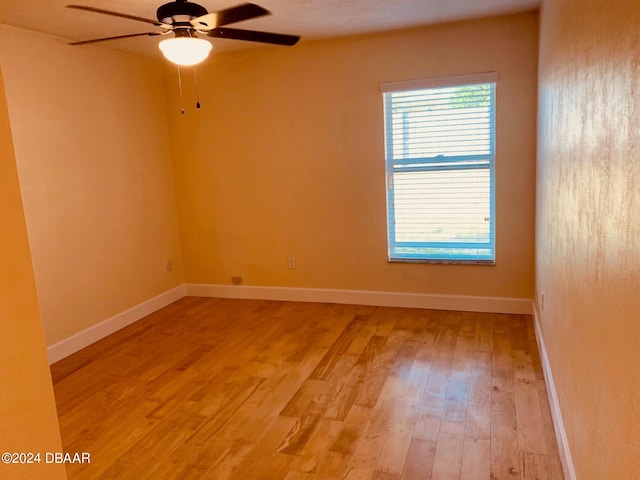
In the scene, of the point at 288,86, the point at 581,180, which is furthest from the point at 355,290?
the point at 581,180

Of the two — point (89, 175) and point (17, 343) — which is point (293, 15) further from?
point (17, 343)

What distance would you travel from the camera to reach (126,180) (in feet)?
14.1

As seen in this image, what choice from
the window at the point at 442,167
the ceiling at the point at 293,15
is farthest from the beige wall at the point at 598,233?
the window at the point at 442,167

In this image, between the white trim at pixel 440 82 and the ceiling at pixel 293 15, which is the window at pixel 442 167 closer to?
the white trim at pixel 440 82

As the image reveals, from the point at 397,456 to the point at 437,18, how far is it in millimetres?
3188

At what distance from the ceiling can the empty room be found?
29 millimetres

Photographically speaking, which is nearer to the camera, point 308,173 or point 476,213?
point 476,213

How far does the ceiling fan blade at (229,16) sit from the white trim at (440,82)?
184cm

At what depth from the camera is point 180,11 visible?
2.25m

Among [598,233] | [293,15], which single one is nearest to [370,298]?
[293,15]

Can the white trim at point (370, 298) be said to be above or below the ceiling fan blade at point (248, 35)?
below

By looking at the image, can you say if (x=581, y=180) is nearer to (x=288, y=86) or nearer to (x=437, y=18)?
(x=437, y=18)

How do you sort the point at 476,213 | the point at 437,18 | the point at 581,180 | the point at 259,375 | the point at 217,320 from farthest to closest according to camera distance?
the point at 217,320
the point at 476,213
the point at 437,18
the point at 259,375
the point at 581,180

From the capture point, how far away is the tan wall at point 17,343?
3.33 feet
